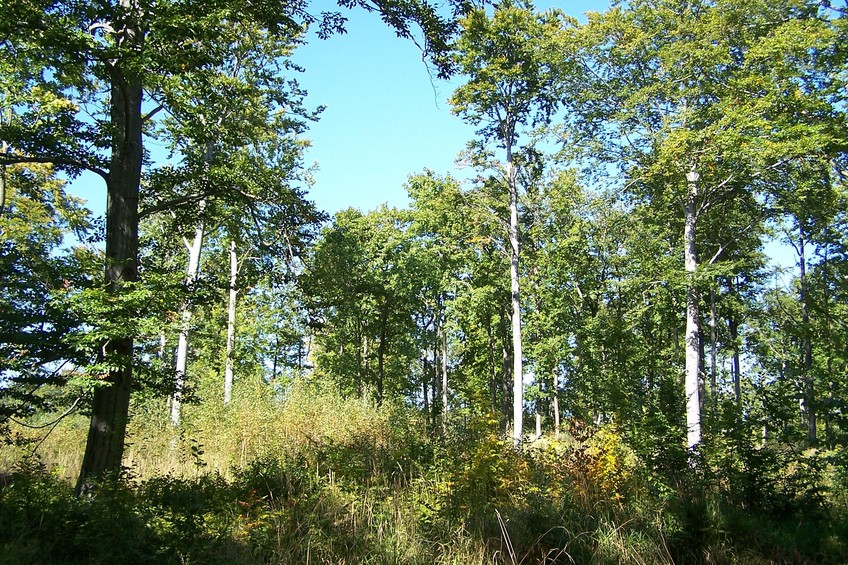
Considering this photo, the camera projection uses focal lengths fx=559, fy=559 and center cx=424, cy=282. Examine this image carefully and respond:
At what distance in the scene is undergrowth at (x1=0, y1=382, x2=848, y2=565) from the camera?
5395 mm

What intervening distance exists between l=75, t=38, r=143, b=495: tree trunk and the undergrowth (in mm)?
472

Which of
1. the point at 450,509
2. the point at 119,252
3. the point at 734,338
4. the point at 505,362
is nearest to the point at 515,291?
the point at 505,362

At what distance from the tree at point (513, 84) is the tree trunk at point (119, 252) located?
11788 mm

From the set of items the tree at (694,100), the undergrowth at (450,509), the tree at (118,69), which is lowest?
the undergrowth at (450,509)

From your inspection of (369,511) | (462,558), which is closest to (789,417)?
(462,558)

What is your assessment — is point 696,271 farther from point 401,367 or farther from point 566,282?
point 401,367

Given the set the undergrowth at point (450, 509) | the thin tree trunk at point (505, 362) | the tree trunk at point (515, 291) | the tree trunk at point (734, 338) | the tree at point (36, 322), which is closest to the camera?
the undergrowth at point (450, 509)

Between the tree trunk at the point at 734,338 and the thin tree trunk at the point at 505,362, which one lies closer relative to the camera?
the tree trunk at the point at 734,338

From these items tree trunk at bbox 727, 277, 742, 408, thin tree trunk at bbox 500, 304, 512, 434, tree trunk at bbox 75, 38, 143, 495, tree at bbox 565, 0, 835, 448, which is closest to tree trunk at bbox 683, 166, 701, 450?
tree at bbox 565, 0, 835, 448

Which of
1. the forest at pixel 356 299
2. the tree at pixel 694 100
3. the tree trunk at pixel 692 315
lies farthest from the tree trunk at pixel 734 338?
the tree trunk at pixel 692 315

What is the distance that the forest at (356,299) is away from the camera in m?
5.91

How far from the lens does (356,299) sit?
11547 millimetres

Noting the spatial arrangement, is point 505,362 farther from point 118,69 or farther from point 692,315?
point 118,69

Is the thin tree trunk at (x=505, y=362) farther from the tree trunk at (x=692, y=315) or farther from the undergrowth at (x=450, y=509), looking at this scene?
the undergrowth at (x=450, y=509)
